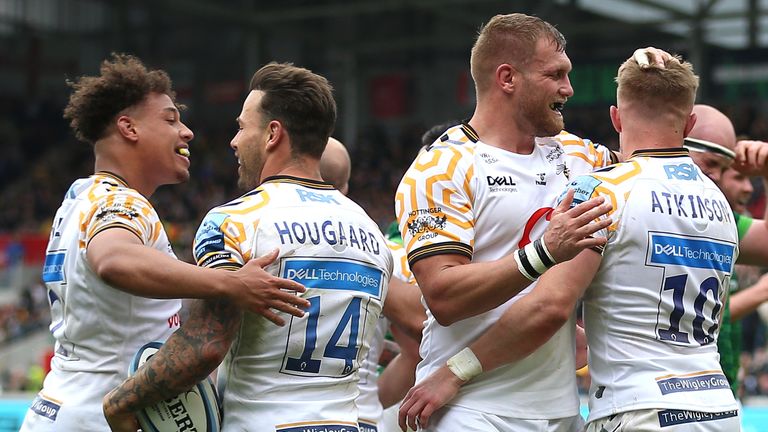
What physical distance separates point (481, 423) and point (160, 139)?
6.13 ft

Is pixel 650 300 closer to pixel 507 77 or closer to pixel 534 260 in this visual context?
pixel 534 260

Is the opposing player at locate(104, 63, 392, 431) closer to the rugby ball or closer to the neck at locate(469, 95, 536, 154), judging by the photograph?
the rugby ball

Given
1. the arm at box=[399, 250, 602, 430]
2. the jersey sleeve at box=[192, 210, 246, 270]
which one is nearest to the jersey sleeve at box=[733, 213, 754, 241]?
the arm at box=[399, 250, 602, 430]

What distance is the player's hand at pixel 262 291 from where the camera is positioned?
128 inches

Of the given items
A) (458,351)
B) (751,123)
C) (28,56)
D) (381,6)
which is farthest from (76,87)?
(28,56)

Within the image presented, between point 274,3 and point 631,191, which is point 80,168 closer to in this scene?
point 274,3

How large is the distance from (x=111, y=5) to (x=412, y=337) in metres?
27.0

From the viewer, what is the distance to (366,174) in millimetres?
25844

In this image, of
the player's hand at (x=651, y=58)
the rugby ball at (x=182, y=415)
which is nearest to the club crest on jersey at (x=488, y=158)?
the player's hand at (x=651, y=58)

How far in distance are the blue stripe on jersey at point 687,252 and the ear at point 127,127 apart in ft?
7.20

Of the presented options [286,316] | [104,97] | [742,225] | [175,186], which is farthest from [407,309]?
[175,186]

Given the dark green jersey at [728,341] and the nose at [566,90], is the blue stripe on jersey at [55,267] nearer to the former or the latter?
the nose at [566,90]

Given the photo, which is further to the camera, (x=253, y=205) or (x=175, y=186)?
(x=175, y=186)

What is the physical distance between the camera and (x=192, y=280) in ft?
10.8
